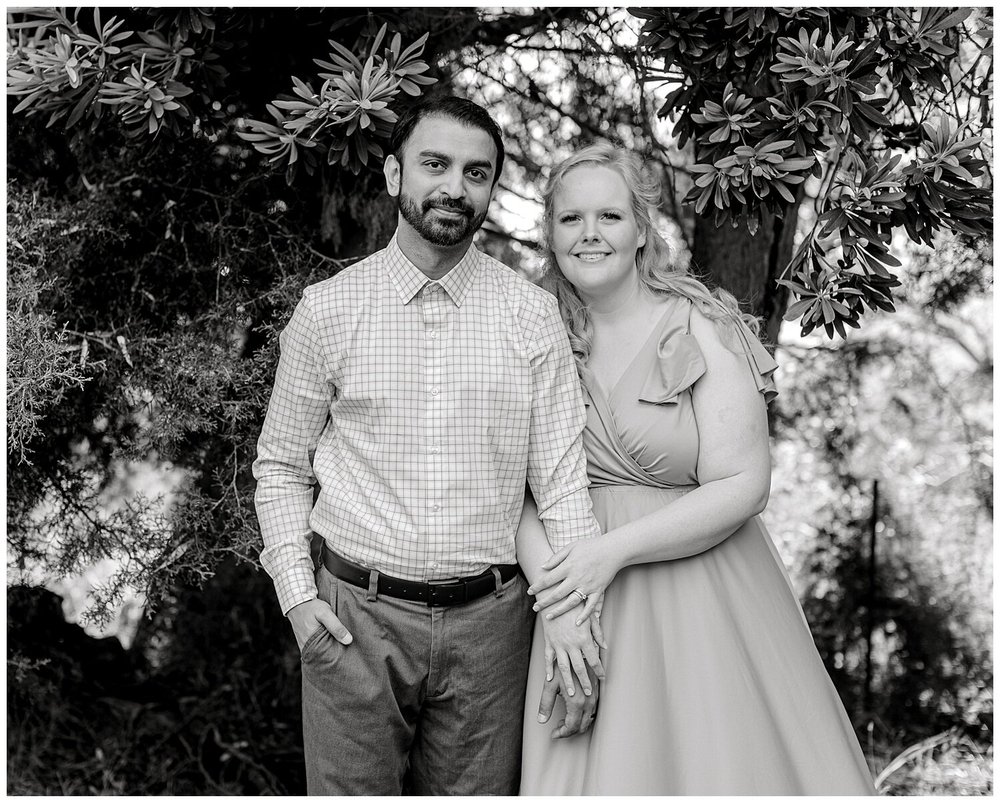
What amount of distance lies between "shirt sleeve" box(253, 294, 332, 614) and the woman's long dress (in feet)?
1.74

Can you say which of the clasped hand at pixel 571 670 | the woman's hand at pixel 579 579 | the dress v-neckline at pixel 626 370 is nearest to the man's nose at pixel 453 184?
the dress v-neckline at pixel 626 370

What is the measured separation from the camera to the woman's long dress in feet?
6.61

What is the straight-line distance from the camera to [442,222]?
1997 millimetres

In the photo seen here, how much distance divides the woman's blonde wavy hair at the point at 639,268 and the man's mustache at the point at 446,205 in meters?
0.32

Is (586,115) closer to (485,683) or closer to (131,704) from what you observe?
(485,683)

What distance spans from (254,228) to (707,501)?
151 centimetres

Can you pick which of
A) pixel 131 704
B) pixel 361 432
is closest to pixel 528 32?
pixel 361 432

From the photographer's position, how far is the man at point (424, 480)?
2.00 m

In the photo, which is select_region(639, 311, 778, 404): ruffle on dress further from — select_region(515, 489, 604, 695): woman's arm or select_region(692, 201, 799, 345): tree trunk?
select_region(692, 201, 799, 345): tree trunk

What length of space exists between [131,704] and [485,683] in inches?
89.9

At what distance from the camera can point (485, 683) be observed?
6.75 ft

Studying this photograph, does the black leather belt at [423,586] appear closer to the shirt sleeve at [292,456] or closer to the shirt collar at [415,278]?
the shirt sleeve at [292,456]

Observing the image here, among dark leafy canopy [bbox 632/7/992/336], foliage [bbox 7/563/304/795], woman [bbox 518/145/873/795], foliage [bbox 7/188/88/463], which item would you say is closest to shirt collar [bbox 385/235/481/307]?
woman [bbox 518/145/873/795]

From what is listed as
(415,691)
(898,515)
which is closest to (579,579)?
(415,691)
